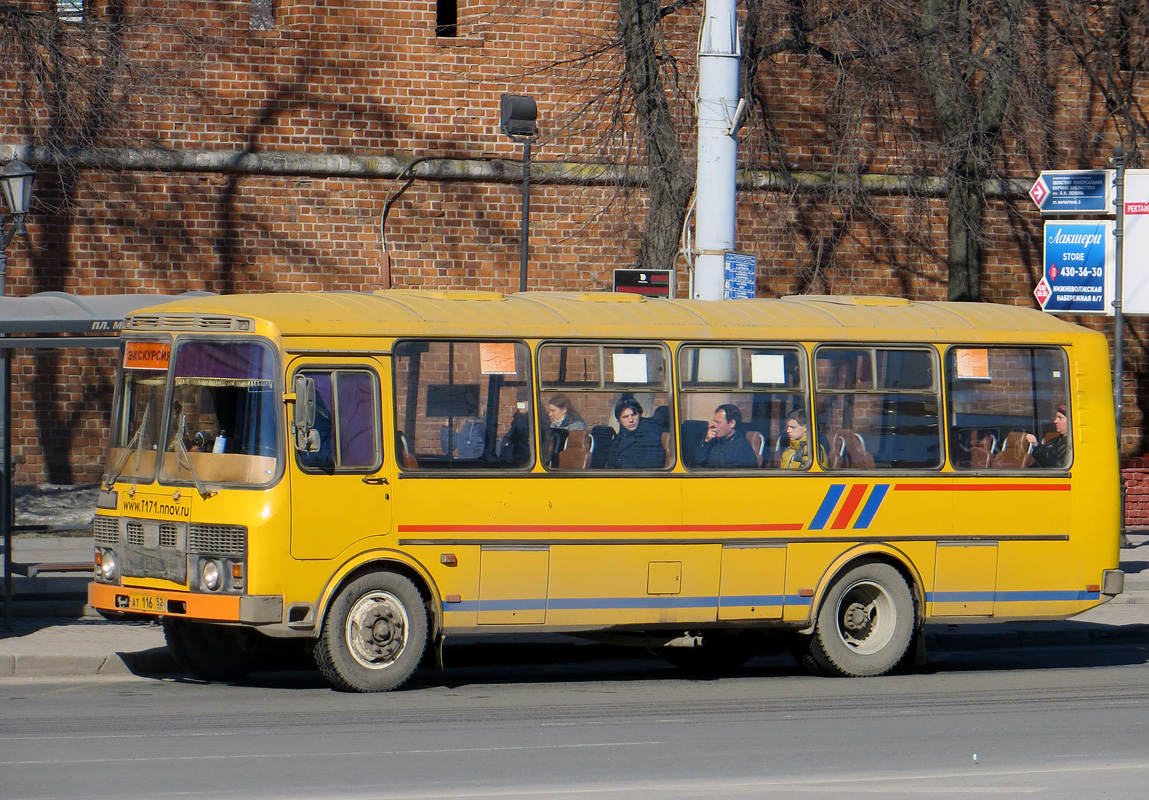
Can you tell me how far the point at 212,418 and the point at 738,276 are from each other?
5514 mm

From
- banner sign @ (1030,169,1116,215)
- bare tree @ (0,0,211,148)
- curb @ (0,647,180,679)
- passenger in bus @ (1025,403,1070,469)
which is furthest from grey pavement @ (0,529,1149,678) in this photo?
bare tree @ (0,0,211,148)

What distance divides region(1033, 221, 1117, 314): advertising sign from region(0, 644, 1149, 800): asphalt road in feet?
25.1

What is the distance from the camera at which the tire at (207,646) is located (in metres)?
11.4

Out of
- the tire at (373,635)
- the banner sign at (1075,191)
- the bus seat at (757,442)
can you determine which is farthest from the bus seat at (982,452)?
the banner sign at (1075,191)

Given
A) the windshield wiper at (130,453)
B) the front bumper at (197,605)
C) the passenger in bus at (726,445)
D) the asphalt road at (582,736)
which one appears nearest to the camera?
the asphalt road at (582,736)

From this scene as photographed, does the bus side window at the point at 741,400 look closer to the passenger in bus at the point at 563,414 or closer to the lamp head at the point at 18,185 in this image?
the passenger in bus at the point at 563,414

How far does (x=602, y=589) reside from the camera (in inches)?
447

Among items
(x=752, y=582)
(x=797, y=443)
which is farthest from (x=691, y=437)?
(x=752, y=582)

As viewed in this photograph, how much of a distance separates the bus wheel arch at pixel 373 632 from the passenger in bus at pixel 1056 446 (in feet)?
16.4

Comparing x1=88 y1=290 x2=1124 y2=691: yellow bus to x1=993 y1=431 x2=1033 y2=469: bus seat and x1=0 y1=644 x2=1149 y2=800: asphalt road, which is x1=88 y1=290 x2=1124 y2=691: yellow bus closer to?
x1=993 y1=431 x2=1033 y2=469: bus seat

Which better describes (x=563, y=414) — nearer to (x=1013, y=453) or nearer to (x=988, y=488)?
(x=988, y=488)

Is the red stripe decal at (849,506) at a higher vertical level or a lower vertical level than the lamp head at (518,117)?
lower

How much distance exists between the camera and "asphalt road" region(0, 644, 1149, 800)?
789 centimetres

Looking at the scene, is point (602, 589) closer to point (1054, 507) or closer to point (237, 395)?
point (237, 395)
